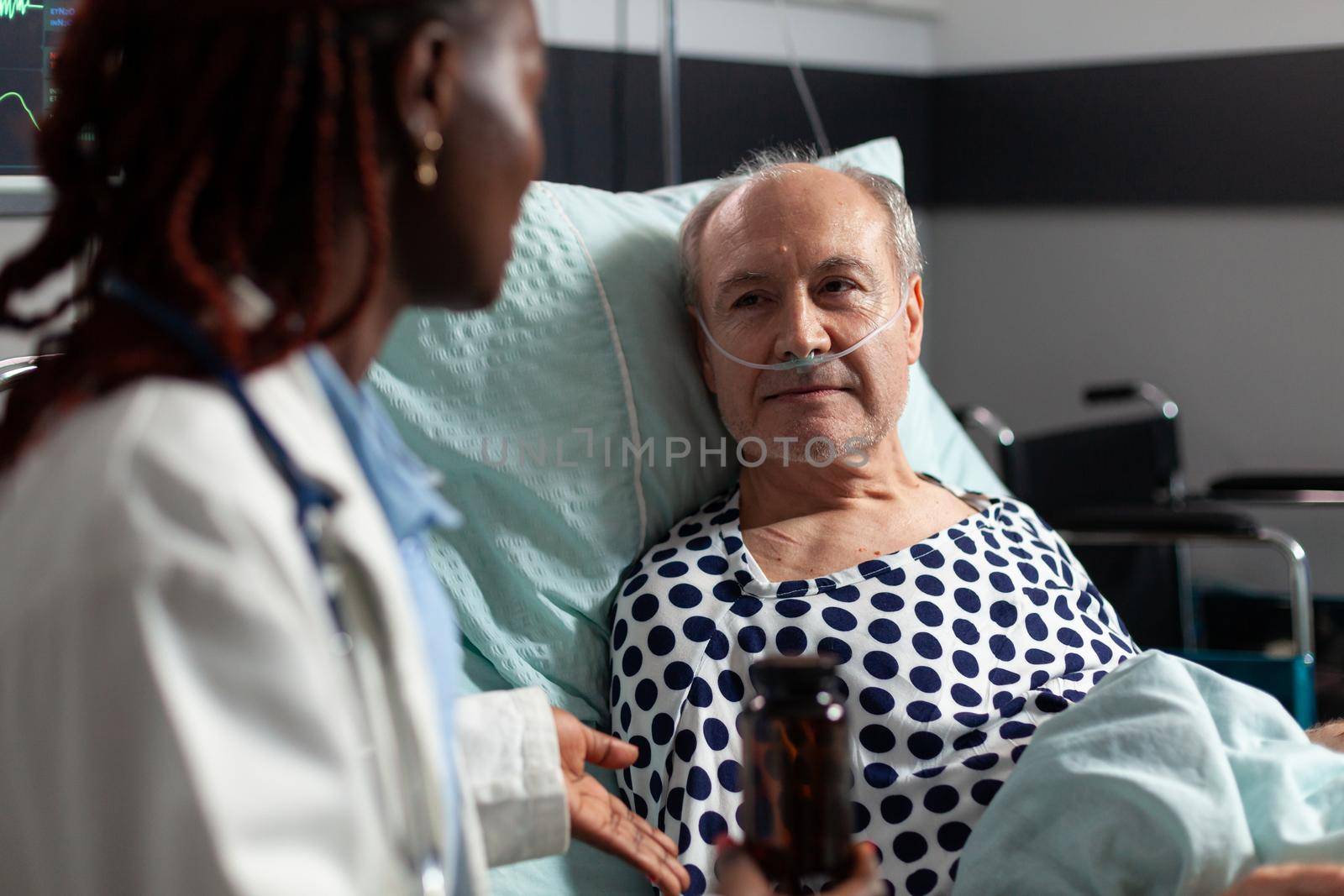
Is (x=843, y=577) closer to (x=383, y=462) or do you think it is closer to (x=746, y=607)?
(x=746, y=607)

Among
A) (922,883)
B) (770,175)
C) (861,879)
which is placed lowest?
(922,883)

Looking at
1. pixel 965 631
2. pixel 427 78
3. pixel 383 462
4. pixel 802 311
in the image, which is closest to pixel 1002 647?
pixel 965 631

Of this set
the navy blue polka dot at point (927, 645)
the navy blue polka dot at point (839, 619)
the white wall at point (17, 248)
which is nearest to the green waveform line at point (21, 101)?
the white wall at point (17, 248)

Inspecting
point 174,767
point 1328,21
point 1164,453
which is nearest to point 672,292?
point 174,767

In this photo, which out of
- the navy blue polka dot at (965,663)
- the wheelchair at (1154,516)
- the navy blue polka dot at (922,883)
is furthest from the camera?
the wheelchair at (1154,516)

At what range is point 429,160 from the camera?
77 centimetres

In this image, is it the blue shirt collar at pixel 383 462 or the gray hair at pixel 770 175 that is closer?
the blue shirt collar at pixel 383 462

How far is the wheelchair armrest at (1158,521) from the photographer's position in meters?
2.10

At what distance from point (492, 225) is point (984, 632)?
0.94m

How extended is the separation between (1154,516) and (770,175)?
93 centimetres

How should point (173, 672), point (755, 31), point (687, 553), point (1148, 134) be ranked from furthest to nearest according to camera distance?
point (1148, 134) → point (755, 31) → point (687, 553) → point (173, 672)

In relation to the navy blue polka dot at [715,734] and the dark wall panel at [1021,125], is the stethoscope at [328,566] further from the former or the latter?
the dark wall panel at [1021,125]

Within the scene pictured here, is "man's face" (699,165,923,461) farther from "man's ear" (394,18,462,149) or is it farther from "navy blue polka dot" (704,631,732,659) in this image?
"man's ear" (394,18,462,149)

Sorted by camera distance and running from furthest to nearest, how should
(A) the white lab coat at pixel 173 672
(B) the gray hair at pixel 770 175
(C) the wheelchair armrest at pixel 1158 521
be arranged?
(C) the wheelchair armrest at pixel 1158 521 < (B) the gray hair at pixel 770 175 < (A) the white lab coat at pixel 173 672
